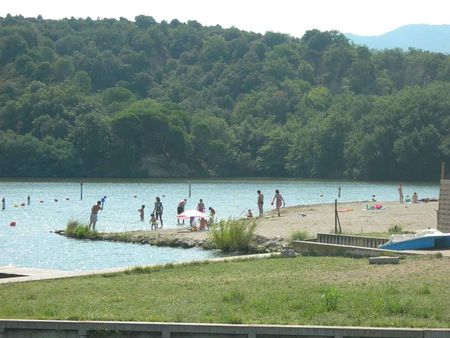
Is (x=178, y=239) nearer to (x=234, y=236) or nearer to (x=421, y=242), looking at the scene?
(x=234, y=236)

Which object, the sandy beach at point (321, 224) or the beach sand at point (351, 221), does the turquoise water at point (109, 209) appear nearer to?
the sandy beach at point (321, 224)

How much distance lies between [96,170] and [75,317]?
133m

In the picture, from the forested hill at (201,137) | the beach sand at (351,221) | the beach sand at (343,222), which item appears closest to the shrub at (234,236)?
the beach sand at (343,222)

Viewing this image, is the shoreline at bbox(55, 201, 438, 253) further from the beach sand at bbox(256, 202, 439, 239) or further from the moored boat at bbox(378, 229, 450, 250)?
the moored boat at bbox(378, 229, 450, 250)

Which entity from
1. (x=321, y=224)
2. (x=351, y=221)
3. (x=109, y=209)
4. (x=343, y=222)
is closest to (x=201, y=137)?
(x=109, y=209)

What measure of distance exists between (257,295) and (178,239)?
82.3ft

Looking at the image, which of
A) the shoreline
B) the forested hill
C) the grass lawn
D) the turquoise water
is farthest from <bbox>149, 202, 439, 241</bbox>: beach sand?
the forested hill

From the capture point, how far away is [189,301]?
2062cm

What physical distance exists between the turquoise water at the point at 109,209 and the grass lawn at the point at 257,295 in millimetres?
11818

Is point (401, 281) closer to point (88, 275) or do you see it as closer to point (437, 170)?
point (88, 275)

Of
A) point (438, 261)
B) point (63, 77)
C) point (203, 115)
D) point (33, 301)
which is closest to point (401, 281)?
point (438, 261)

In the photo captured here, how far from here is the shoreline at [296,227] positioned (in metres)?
41.6

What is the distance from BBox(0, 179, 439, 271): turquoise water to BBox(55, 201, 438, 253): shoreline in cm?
108

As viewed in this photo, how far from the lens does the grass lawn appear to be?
18.6m
